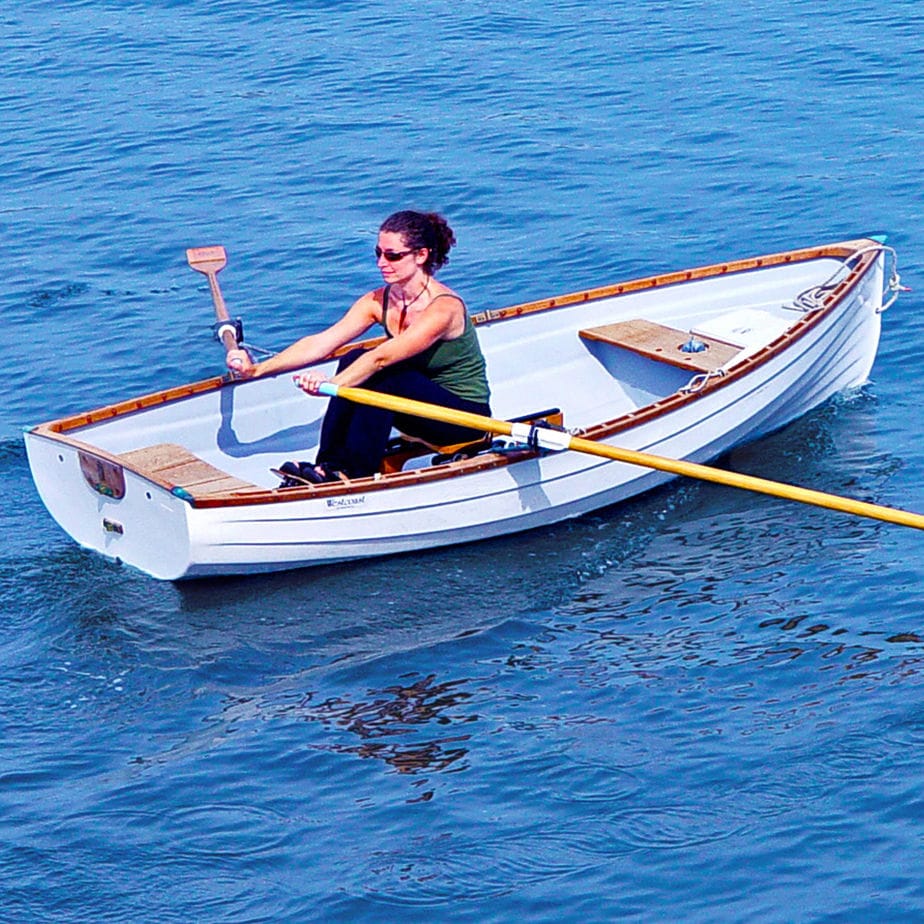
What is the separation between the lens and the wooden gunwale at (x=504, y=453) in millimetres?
10953

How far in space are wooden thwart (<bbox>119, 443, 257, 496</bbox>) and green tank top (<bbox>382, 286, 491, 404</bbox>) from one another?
4.60 feet

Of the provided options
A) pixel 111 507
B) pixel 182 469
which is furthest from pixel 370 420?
pixel 111 507

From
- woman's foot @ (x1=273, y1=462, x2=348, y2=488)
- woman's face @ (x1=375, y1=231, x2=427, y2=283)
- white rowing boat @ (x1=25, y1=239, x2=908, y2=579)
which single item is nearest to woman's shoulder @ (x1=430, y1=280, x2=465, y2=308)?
woman's face @ (x1=375, y1=231, x2=427, y2=283)

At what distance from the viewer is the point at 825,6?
25.7m

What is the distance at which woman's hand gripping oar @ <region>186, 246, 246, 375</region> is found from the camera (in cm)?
1187

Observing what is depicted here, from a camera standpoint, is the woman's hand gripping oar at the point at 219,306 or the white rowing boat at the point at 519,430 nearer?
the white rowing boat at the point at 519,430

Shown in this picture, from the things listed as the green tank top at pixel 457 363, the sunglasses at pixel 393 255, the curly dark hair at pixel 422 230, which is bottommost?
the green tank top at pixel 457 363

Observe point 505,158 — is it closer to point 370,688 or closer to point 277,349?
point 277,349

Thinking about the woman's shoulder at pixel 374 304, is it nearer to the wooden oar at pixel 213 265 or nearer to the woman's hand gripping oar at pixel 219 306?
the woman's hand gripping oar at pixel 219 306

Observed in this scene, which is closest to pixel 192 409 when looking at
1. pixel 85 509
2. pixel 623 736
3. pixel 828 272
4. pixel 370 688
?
pixel 85 509

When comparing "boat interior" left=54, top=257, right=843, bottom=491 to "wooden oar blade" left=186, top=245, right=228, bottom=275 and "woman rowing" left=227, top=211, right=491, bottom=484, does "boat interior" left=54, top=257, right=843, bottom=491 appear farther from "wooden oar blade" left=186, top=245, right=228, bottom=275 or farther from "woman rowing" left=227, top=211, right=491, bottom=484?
"wooden oar blade" left=186, top=245, right=228, bottom=275

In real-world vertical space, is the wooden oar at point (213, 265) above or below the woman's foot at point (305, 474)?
above

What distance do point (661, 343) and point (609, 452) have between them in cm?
271

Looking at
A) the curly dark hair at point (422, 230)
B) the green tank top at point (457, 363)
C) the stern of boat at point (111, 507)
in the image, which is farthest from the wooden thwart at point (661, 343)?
the stern of boat at point (111, 507)
